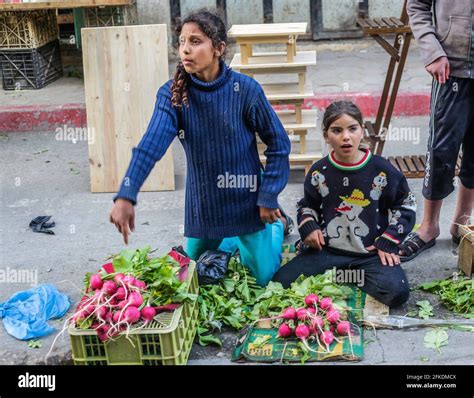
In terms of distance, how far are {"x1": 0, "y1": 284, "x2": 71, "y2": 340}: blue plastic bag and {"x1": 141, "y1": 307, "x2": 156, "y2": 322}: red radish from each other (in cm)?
85

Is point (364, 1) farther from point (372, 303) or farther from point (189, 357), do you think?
point (189, 357)

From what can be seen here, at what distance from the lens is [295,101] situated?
669 centimetres

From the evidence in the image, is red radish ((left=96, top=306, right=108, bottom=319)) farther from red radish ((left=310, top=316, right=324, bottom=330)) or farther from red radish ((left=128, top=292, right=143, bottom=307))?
red radish ((left=310, top=316, right=324, bottom=330))

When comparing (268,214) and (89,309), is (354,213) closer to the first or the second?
(268,214)

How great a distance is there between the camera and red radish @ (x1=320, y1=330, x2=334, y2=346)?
13.9 feet

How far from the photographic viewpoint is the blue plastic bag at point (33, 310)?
458 cm

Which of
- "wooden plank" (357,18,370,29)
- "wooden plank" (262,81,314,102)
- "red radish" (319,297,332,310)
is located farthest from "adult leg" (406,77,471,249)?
"wooden plank" (262,81,314,102)

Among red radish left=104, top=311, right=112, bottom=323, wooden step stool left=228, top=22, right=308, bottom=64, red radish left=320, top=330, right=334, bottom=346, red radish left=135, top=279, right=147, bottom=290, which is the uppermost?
wooden step stool left=228, top=22, right=308, bottom=64

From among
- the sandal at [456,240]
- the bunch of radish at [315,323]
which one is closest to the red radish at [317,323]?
the bunch of radish at [315,323]

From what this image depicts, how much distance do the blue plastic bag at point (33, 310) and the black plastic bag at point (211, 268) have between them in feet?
2.66

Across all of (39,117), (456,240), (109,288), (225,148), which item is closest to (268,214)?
(225,148)

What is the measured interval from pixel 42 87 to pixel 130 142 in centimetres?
316

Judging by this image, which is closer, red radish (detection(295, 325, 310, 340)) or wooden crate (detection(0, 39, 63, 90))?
red radish (detection(295, 325, 310, 340))

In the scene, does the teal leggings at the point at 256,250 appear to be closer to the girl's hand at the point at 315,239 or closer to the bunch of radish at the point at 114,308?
the girl's hand at the point at 315,239
